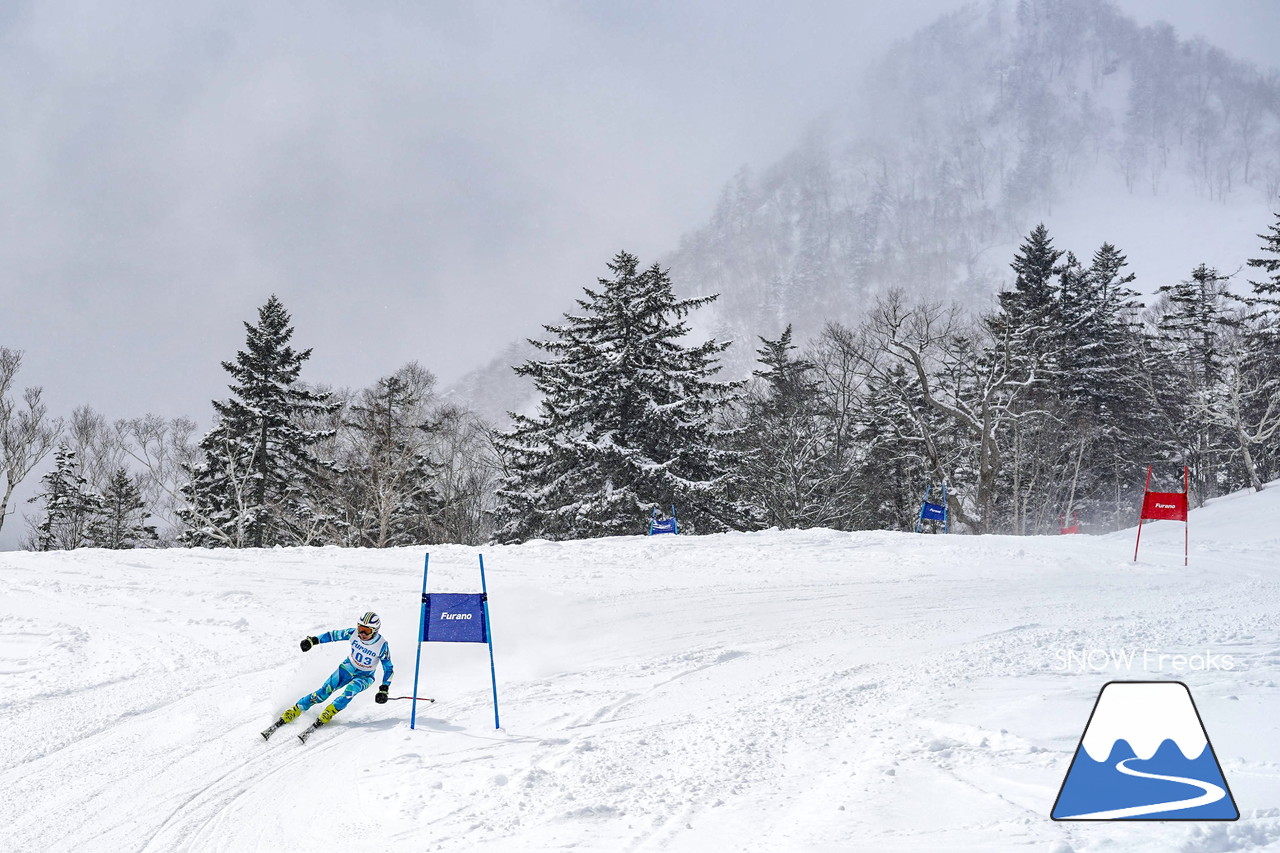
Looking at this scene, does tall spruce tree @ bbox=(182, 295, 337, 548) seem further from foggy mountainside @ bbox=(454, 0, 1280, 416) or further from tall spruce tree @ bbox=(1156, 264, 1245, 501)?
foggy mountainside @ bbox=(454, 0, 1280, 416)

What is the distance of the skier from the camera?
293 inches

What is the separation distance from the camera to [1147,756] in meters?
3.01

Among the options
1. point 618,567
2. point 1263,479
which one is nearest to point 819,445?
point 618,567

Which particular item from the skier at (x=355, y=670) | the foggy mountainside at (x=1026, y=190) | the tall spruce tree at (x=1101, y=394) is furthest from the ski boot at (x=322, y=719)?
the foggy mountainside at (x=1026, y=190)

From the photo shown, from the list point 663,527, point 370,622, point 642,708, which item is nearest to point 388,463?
point 663,527

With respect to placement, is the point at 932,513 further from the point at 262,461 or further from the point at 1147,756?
the point at 262,461

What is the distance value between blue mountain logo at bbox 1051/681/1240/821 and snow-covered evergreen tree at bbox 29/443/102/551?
1989 inches

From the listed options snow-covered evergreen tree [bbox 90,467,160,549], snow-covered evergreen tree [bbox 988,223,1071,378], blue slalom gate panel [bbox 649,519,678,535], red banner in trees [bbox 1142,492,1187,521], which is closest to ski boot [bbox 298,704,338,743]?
blue slalom gate panel [bbox 649,519,678,535]

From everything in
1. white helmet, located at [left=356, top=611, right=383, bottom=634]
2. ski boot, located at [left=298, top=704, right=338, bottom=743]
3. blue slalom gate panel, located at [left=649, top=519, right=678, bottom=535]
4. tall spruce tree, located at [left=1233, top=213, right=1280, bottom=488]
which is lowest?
ski boot, located at [left=298, top=704, right=338, bottom=743]

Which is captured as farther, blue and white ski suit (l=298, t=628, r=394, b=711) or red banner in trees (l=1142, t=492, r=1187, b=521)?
red banner in trees (l=1142, t=492, r=1187, b=521)

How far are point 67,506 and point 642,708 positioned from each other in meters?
46.8

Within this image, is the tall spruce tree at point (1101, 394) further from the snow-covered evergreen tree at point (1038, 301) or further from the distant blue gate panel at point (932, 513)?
the distant blue gate panel at point (932, 513)

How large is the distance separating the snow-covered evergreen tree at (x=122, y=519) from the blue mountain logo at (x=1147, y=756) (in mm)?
49861

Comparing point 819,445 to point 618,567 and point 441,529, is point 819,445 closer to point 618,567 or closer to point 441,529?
point 441,529
